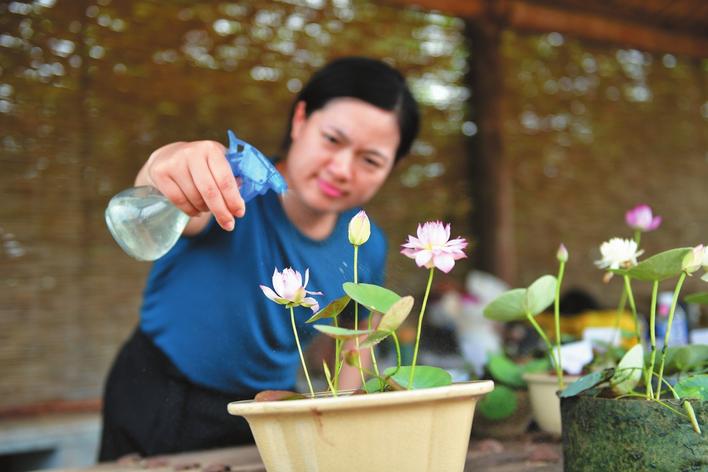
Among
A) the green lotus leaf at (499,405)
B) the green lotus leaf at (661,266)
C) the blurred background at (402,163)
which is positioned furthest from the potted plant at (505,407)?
the blurred background at (402,163)

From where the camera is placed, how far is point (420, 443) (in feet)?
2.17

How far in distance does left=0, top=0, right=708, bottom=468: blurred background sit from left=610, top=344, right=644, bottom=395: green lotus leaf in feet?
5.83

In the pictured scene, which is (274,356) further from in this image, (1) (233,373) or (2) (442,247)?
(2) (442,247)

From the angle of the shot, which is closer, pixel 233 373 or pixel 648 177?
pixel 233 373

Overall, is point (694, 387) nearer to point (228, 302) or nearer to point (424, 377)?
point (424, 377)

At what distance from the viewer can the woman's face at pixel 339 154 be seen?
136 cm

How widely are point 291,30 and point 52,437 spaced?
6.31 feet

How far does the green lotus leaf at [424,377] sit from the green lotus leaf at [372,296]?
0.21ft

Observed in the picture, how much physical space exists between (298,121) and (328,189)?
21 centimetres

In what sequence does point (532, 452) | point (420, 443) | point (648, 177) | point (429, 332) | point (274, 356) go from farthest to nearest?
1. point (648, 177)
2. point (429, 332)
3. point (274, 356)
4. point (532, 452)
5. point (420, 443)

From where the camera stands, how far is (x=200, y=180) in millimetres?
847

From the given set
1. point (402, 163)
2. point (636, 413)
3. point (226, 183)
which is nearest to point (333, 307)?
point (226, 183)

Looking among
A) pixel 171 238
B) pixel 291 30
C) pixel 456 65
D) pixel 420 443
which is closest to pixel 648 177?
pixel 456 65

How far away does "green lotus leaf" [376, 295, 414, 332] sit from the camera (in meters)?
0.67
